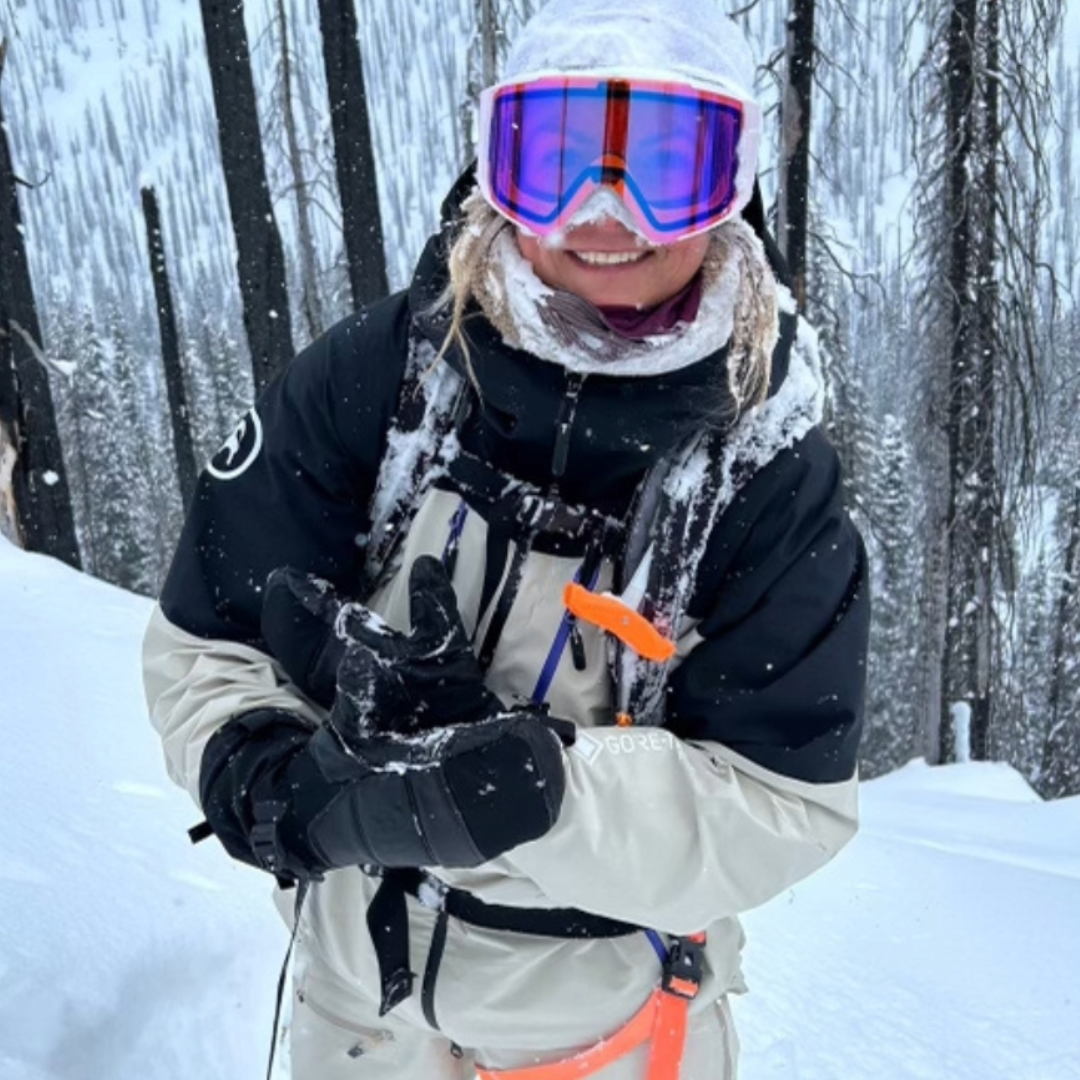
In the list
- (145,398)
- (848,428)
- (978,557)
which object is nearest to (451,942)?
(978,557)

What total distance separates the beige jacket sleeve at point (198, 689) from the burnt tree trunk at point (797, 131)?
7.58 m

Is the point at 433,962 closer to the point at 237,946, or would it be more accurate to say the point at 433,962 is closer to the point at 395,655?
the point at 395,655

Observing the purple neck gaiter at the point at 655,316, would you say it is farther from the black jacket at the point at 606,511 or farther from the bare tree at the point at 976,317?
the bare tree at the point at 976,317

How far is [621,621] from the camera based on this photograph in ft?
4.87

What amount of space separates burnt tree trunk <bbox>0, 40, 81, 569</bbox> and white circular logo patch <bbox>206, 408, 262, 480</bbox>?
8596 millimetres

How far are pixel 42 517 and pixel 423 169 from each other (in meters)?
169

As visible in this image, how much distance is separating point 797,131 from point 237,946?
8131 mm

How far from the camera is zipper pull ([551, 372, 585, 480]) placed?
158 cm

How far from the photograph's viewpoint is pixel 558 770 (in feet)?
4.64

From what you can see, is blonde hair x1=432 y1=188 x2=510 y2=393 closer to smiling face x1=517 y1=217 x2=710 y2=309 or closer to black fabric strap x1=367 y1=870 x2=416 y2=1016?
smiling face x1=517 y1=217 x2=710 y2=309

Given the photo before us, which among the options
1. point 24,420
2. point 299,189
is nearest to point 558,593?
point 24,420

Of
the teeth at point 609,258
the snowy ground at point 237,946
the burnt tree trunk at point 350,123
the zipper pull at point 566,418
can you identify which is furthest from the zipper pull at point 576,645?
the burnt tree trunk at point 350,123

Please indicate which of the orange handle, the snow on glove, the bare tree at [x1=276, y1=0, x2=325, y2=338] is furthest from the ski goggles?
the bare tree at [x1=276, y1=0, x2=325, y2=338]

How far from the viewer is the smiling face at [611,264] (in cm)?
159
